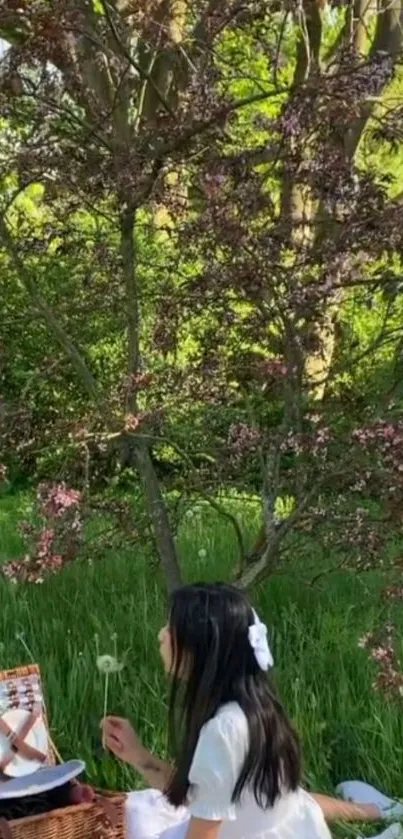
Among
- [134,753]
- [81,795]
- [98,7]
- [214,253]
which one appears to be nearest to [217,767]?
[134,753]

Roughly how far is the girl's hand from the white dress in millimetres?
179

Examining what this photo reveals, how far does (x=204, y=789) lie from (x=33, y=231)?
2.02 metres

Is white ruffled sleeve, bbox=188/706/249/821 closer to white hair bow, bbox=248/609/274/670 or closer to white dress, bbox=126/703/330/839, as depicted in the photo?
white dress, bbox=126/703/330/839

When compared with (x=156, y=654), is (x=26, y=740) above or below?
below

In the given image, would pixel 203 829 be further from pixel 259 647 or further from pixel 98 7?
pixel 98 7

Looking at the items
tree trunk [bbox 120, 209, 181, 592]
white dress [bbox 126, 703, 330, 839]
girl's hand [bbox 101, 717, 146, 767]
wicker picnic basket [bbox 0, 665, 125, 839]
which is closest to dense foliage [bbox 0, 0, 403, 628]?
tree trunk [bbox 120, 209, 181, 592]

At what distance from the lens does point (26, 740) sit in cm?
301

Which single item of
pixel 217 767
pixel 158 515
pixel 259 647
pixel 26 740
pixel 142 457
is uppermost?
pixel 142 457

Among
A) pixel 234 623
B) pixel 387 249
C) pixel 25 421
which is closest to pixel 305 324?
pixel 387 249

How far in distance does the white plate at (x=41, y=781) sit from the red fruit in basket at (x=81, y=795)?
0.10ft

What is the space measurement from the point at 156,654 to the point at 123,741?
96 centimetres

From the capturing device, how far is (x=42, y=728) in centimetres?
304

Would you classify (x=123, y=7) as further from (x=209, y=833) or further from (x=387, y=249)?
(x=209, y=833)

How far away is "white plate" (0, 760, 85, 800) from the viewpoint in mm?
2685
